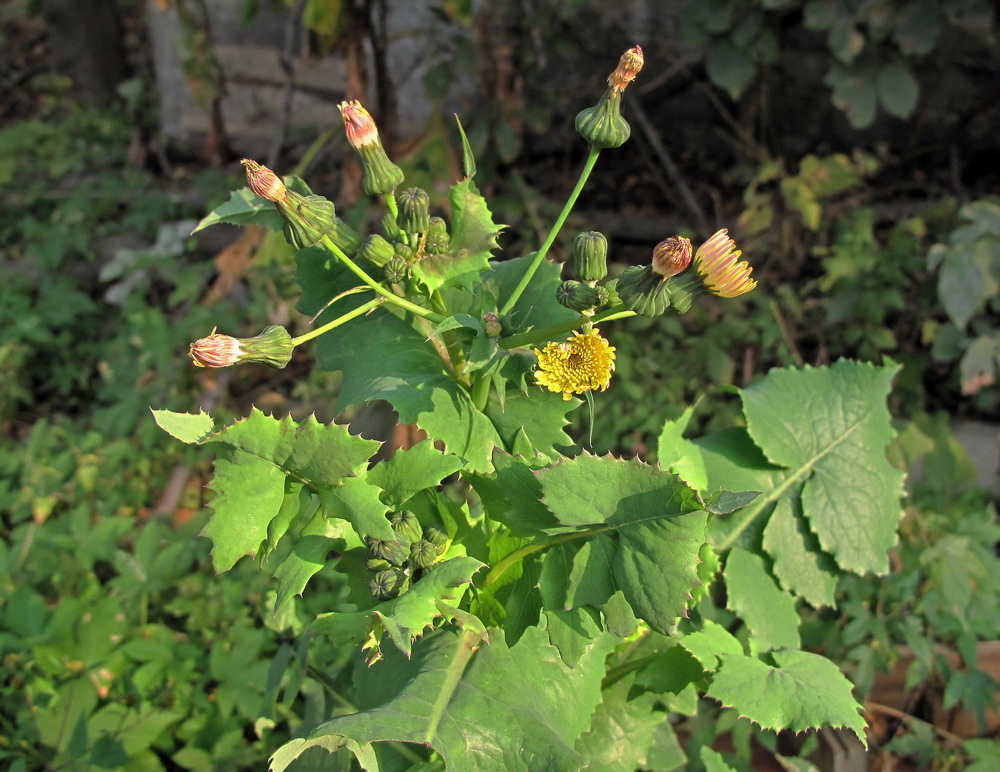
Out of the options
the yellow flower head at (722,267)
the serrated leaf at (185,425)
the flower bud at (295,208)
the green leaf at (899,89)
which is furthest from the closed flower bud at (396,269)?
the green leaf at (899,89)

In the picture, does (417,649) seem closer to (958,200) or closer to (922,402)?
(922,402)

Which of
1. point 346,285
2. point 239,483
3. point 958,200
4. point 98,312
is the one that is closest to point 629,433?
point 958,200

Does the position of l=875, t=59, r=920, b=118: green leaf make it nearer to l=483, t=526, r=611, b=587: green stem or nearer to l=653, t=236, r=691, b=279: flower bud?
l=653, t=236, r=691, b=279: flower bud

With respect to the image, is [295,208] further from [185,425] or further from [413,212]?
[185,425]

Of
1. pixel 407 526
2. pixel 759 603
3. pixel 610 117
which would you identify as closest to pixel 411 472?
pixel 407 526

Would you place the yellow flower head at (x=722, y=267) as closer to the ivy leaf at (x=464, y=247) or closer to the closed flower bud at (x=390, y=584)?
the ivy leaf at (x=464, y=247)

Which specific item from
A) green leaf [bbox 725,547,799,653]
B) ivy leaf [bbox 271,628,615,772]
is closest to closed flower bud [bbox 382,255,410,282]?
ivy leaf [bbox 271,628,615,772]
